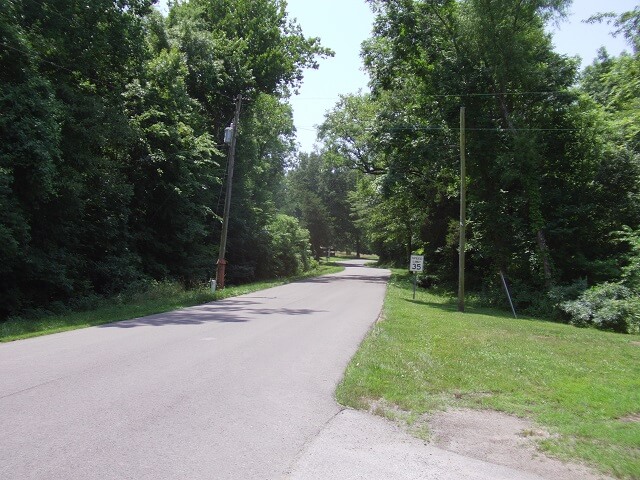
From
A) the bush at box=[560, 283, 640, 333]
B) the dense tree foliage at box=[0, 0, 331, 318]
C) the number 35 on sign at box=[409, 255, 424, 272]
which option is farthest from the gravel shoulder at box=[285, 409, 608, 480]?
the number 35 on sign at box=[409, 255, 424, 272]

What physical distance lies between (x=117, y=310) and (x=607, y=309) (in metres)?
17.0

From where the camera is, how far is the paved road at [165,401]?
434 cm

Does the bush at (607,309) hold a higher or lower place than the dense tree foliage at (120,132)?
lower

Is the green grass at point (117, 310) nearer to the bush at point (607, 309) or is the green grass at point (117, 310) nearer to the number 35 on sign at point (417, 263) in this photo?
the number 35 on sign at point (417, 263)

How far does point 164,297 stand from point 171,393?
1431 cm

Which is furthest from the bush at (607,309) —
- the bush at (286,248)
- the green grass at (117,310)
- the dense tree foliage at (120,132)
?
the bush at (286,248)

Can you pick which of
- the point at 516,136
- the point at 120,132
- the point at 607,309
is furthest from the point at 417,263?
the point at 120,132

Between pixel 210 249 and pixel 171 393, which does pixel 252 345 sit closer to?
pixel 171 393

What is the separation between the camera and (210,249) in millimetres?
29719

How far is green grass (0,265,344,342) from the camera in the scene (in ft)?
39.2

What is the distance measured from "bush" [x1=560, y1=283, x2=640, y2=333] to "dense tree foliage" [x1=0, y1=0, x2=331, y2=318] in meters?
17.8

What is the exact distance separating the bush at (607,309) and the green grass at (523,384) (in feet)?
18.4

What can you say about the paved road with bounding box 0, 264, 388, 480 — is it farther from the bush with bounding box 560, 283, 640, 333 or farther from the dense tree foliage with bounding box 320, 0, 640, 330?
the dense tree foliage with bounding box 320, 0, 640, 330

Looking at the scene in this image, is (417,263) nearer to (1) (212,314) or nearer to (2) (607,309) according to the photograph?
(2) (607,309)
